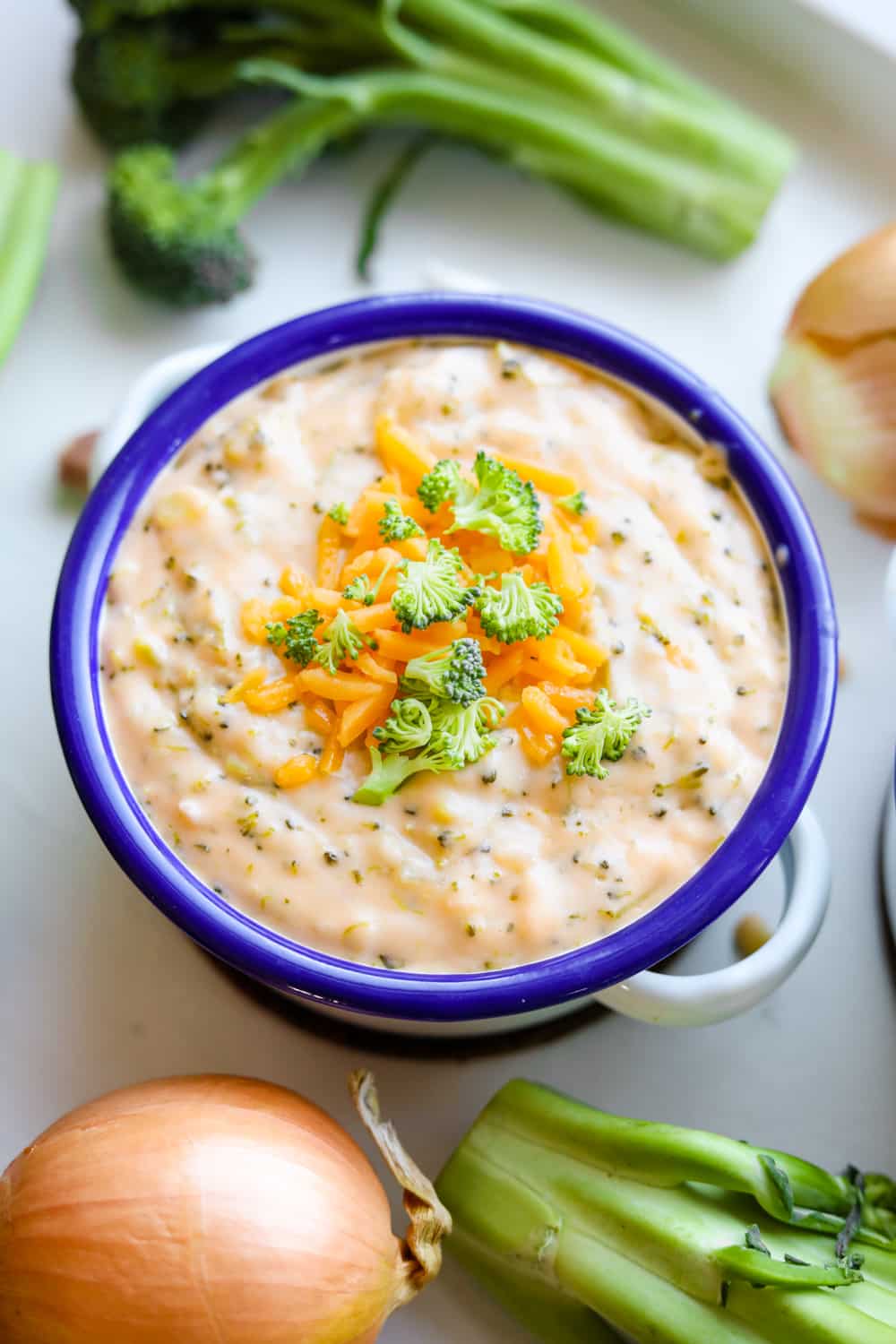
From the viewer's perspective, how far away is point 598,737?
136cm

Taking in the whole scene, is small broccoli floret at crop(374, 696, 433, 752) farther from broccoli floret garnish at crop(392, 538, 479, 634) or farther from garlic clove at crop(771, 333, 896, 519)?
garlic clove at crop(771, 333, 896, 519)

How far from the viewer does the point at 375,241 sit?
81.7 inches

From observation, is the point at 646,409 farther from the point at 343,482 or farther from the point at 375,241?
the point at 375,241

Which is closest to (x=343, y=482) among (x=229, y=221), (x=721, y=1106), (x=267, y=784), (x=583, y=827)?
(x=267, y=784)

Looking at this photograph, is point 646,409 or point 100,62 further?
point 100,62

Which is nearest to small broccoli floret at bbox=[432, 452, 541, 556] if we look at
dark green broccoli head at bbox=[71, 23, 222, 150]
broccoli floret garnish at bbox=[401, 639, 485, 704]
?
broccoli floret garnish at bbox=[401, 639, 485, 704]

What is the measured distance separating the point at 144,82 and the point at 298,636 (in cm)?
106

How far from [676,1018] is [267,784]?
50cm

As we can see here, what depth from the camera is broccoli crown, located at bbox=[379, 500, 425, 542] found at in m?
1.42

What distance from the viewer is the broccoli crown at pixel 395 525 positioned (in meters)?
1.42

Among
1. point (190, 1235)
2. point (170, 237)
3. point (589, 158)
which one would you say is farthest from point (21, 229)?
point (190, 1235)

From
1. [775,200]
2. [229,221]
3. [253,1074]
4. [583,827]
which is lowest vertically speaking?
[253,1074]

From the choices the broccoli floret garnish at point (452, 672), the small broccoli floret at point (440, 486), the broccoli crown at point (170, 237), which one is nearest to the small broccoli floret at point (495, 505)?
the small broccoli floret at point (440, 486)

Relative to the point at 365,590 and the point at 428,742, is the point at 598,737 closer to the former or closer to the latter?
the point at 428,742
